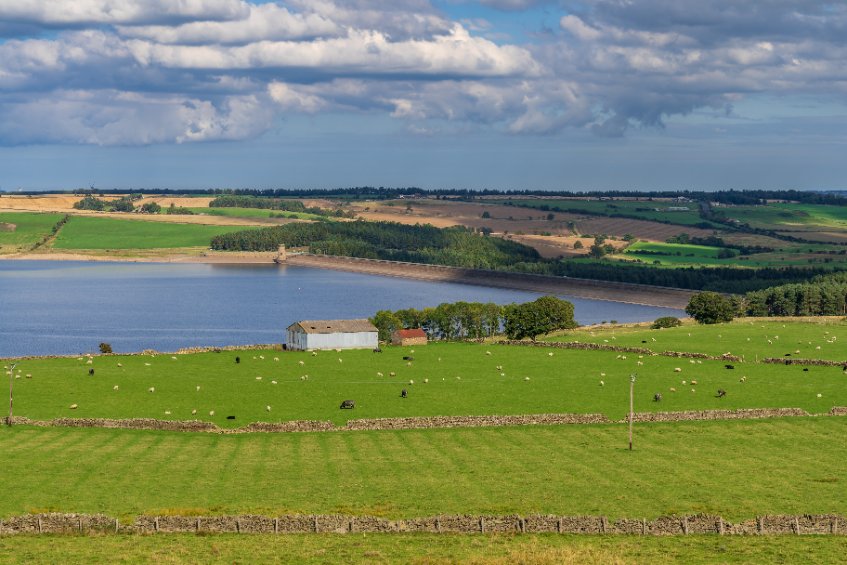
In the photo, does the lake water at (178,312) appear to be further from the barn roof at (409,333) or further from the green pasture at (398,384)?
the green pasture at (398,384)

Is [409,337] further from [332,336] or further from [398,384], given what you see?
[398,384]

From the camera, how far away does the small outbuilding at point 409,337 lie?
316 feet

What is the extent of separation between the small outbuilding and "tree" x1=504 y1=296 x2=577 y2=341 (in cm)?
1270

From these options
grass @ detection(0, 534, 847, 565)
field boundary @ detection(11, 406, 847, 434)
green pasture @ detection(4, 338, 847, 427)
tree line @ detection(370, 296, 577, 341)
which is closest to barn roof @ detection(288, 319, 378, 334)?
green pasture @ detection(4, 338, 847, 427)

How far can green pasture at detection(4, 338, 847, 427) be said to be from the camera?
64688mm

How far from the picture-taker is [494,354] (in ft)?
291

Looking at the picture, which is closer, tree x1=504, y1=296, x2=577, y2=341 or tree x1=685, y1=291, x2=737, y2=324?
tree x1=504, y1=296, x2=577, y2=341

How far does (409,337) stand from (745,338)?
2864 cm

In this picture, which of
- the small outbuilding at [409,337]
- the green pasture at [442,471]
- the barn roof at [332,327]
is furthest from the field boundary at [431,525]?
the small outbuilding at [409,337]

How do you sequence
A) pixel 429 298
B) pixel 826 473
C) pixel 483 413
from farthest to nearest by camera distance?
pixel 429 298 → pixel 483 413 → pixel 826 473

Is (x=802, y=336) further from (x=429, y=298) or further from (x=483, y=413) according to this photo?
(x=429, y=298)

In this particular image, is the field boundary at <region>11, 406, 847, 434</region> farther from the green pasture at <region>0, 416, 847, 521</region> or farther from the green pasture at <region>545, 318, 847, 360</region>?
the green pasture at <region>545, 318, 847, 360</region>

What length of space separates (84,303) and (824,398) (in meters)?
123

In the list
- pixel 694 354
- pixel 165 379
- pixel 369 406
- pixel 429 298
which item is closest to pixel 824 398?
pixel 694 354
